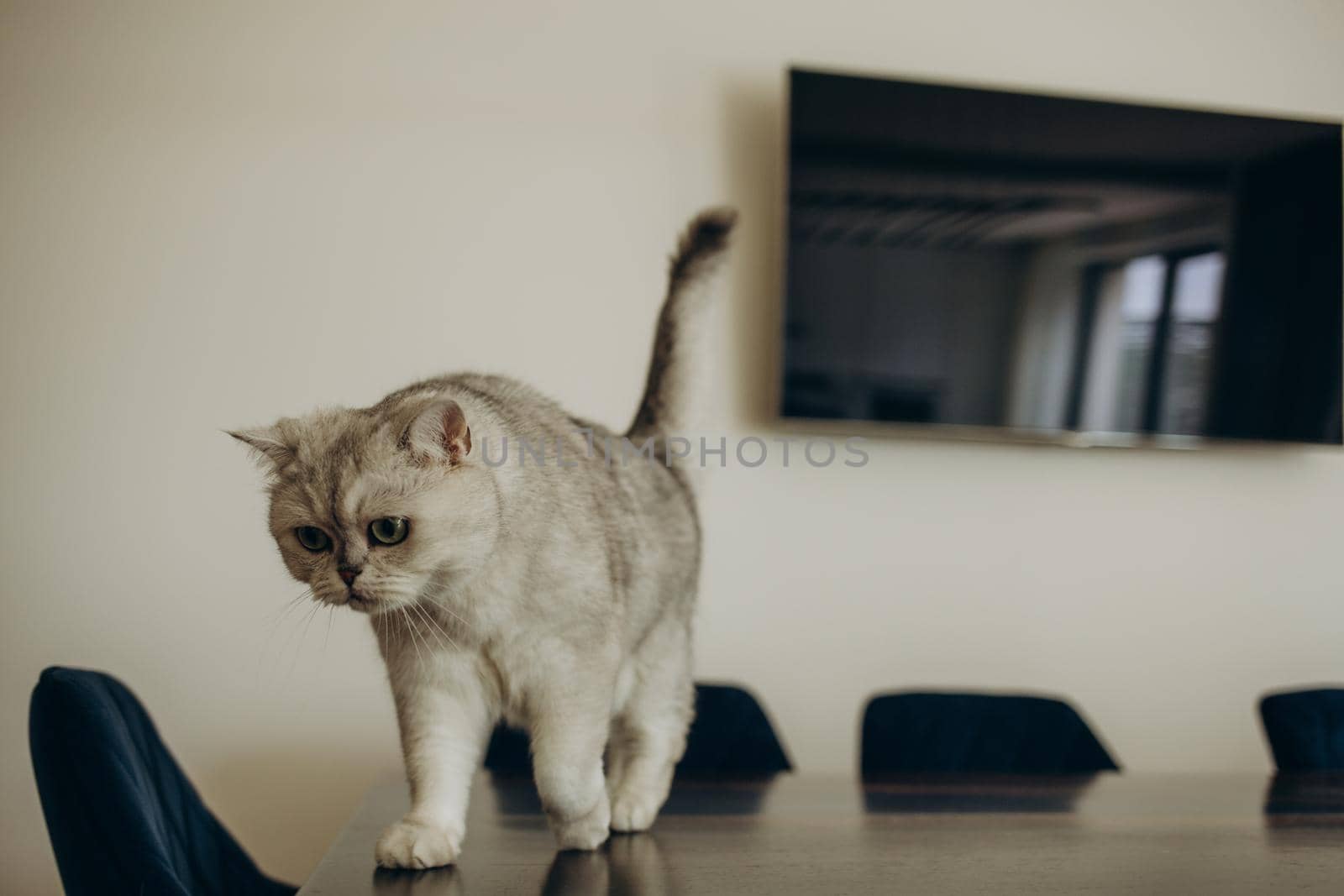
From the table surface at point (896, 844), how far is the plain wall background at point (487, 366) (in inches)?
31.5

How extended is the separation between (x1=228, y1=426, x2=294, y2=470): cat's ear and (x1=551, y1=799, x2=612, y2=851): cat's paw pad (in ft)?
1.25

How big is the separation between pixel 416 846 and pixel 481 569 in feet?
0.79

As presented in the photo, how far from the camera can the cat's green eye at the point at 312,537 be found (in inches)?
31.6

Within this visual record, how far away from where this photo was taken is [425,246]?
2.14 m

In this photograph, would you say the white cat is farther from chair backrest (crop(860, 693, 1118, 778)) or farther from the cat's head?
chair backrest (crop(860, 693, 1118, 778))

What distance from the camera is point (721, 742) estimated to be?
5.87 ft

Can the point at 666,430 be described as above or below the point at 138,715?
above

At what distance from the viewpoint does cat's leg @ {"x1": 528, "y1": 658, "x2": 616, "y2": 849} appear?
2.83 feet

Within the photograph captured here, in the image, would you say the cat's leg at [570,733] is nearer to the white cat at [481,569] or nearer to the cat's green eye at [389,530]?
the white cat at [481,569]

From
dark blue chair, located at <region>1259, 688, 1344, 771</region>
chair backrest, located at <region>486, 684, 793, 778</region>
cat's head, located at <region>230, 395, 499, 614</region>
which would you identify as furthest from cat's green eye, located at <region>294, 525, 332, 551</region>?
dark blue chair, located at <region>1259, 688, 1344, 771</region>

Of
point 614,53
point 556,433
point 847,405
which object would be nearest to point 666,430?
point 556,433

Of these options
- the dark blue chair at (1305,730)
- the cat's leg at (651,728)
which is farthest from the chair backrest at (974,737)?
the cat's leg at (651,728)

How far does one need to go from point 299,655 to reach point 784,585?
991 millimetres

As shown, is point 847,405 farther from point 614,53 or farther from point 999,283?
point 614,53
